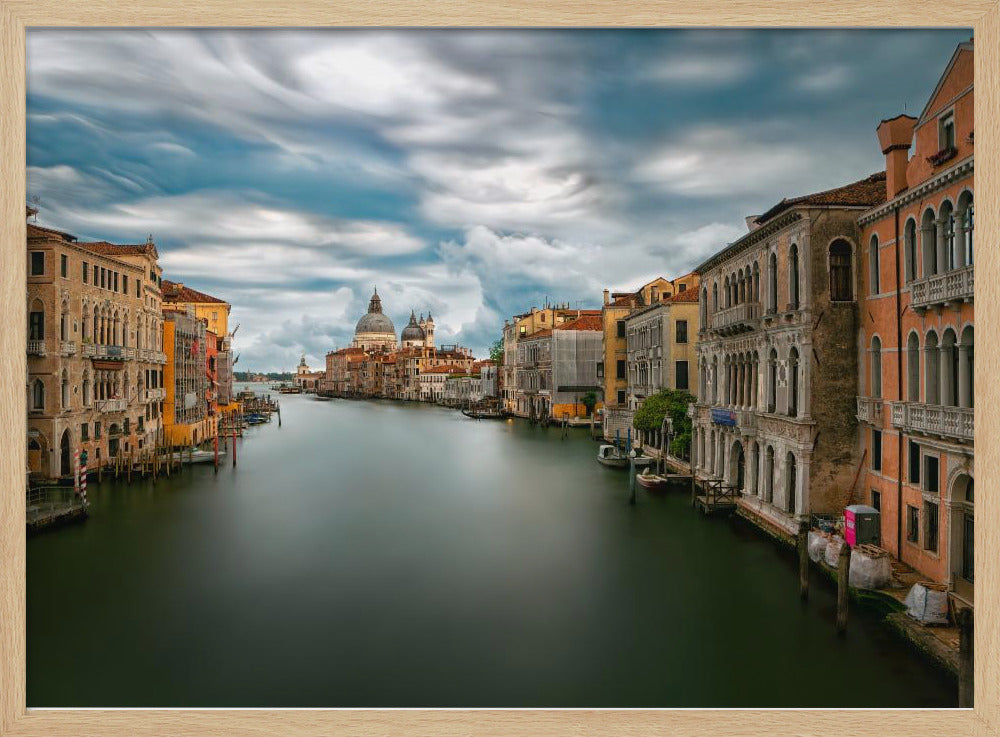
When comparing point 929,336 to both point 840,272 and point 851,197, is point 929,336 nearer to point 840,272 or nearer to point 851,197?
point 840,272

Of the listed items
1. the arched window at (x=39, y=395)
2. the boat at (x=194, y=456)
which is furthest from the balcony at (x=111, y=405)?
the boat at (x=194, y=456)

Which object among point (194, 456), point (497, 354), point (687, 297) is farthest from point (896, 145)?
point (497, 354)

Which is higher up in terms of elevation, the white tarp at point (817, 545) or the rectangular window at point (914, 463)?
the rectangular window at point (914, 463)

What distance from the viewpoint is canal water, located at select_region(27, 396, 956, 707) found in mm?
4672

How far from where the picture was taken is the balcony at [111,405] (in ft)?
38.6

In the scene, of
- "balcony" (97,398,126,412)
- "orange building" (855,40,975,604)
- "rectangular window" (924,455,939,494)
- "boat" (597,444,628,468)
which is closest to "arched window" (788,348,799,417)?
"orange building" (855,40,975,604)

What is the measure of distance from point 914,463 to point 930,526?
2.08 ft

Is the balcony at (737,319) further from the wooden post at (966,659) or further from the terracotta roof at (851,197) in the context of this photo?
the wooden post at (966,659)

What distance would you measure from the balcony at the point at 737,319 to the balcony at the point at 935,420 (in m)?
3.41

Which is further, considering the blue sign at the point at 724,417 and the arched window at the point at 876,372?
the blue sign at the point at 724,417

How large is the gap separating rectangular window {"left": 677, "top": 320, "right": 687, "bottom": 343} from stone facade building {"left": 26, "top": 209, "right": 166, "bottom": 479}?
477 inches

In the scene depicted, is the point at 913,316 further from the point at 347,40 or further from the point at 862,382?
the point at 347,40

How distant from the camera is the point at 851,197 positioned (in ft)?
26.1

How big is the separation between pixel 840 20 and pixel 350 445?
22205mm
